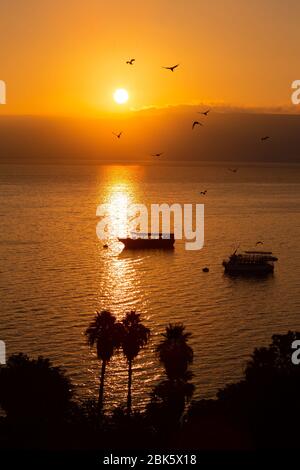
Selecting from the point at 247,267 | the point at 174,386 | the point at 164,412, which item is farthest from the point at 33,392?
the point at 247,267

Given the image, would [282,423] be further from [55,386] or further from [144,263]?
[144,263]

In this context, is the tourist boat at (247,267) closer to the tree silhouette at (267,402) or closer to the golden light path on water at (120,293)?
the golden light path on water at (120,293)

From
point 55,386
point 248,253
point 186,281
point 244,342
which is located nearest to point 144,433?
point 55,386

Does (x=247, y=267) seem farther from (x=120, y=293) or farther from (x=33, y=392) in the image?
(x=33, y=392)

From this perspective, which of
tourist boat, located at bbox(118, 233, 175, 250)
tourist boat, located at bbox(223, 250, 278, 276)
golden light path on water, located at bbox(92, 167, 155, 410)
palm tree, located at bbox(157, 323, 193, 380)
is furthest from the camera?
tourist boat, located at bbox(118, 233, 175, 250)

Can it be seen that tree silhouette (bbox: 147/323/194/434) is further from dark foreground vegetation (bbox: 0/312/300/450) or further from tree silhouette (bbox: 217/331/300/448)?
tree silhouette (bbox: 217/331/300/448)

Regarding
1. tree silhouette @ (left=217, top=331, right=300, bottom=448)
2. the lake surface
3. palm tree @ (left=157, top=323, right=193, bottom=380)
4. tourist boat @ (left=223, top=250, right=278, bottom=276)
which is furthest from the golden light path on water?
tree silhouette @ (left=217, top=331, right=300, bottom=448)

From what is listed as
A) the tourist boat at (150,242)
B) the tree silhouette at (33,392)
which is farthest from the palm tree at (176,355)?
the tourist boat at (150,242)
